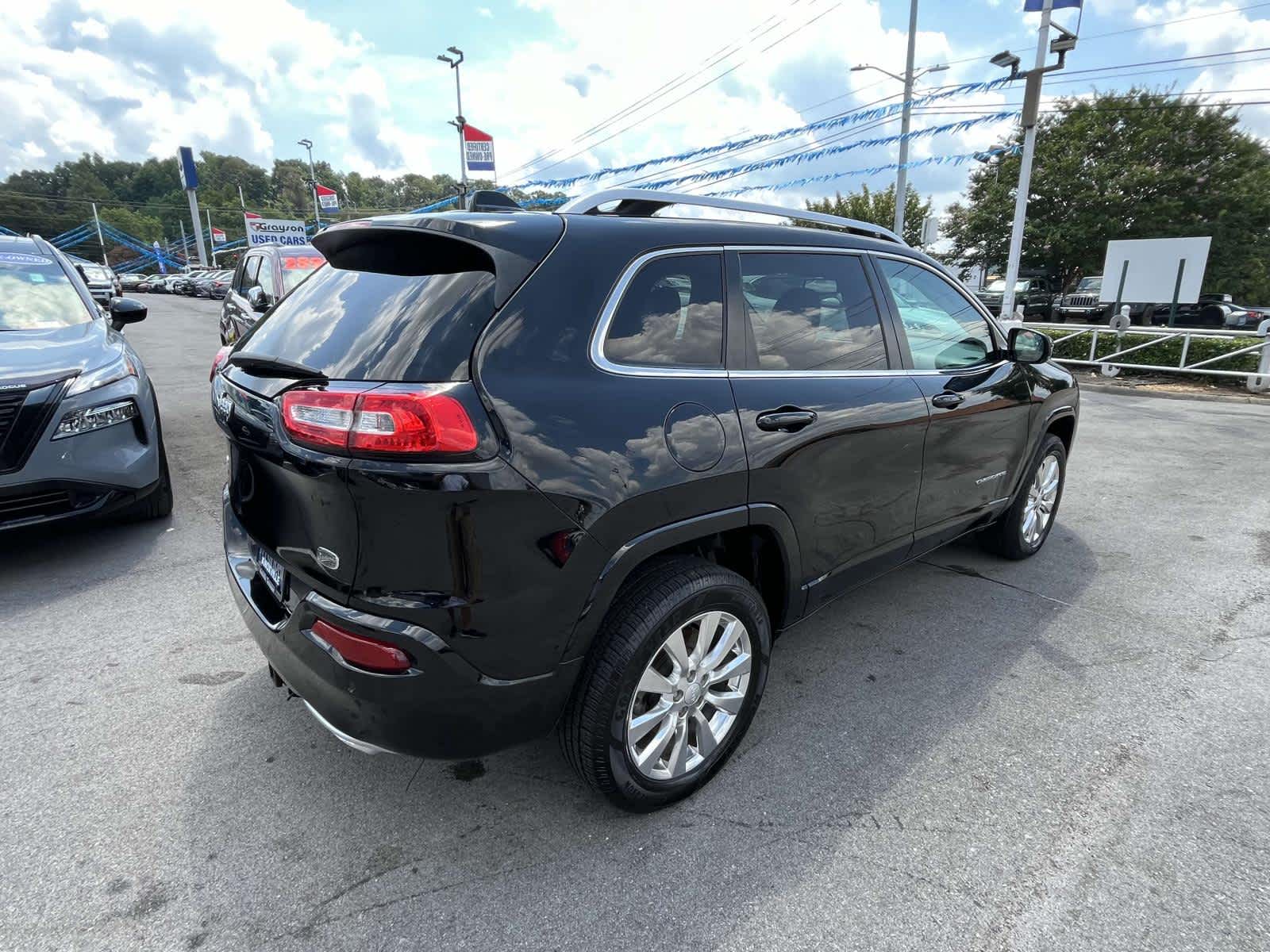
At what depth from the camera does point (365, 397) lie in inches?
67.4

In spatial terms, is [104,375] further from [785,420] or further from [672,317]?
[785,420]

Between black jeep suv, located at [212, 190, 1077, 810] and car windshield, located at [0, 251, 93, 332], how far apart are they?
311cm

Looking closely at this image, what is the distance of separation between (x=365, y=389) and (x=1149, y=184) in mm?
37164

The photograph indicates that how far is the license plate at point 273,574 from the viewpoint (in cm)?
204

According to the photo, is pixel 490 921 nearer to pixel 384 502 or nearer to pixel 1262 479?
pixel 384 502

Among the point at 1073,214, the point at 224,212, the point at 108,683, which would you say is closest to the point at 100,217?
the point at 224,212

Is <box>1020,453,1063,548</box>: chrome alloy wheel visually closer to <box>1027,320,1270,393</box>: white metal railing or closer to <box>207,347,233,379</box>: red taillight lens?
<box>207,347,233,379</box>: red taillight lens

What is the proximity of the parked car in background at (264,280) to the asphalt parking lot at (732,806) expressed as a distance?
5038mm

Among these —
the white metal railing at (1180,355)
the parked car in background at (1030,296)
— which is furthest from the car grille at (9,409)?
the parked car in background at (1030,296)

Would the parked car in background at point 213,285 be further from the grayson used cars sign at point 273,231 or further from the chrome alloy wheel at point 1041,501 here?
the chrome alloy wheel at point 1041,501

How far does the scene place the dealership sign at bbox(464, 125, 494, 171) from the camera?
26016 mm

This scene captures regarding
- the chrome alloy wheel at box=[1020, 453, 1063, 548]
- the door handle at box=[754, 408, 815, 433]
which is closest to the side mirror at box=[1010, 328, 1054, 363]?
the chrome alloy wheel at box=[1020, 453, 1063, 548]

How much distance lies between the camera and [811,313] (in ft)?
8.63

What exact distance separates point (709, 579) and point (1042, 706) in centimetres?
166
